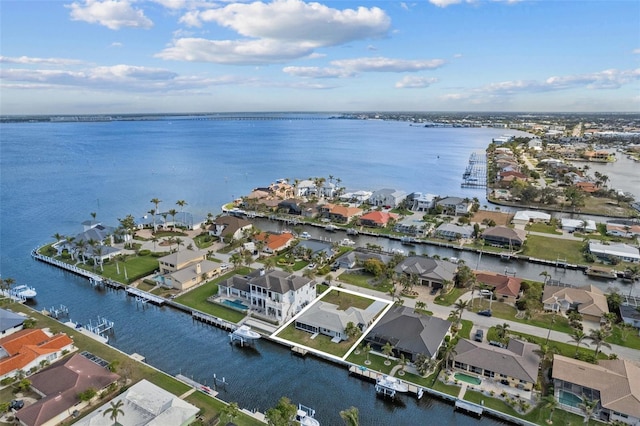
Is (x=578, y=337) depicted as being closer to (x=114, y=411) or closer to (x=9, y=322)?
(x=114, y=411)

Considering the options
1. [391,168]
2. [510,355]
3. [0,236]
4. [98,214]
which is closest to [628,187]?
[391,168]

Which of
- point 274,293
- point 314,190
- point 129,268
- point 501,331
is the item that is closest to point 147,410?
point 274,293

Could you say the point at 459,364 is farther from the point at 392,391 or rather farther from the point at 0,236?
the point at 0,236

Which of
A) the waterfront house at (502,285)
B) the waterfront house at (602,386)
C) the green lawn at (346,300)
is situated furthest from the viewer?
the waterfront house at (502,285)

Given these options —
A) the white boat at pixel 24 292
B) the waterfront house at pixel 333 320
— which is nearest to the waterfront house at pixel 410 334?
the waterfront house at pixel 333 320

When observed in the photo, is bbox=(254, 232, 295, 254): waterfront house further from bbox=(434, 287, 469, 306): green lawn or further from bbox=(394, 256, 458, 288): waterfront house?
bbox=(434, 287, 469, 306): green lawn

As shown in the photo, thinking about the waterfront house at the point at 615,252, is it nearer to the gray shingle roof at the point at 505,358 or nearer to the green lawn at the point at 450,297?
the green lawn at the point at 450,297

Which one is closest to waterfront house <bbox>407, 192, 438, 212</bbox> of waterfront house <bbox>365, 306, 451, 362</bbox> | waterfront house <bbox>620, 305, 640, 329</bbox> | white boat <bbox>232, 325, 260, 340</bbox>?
waterfront house <bbox>620, 305, 640, 329</bbox>
